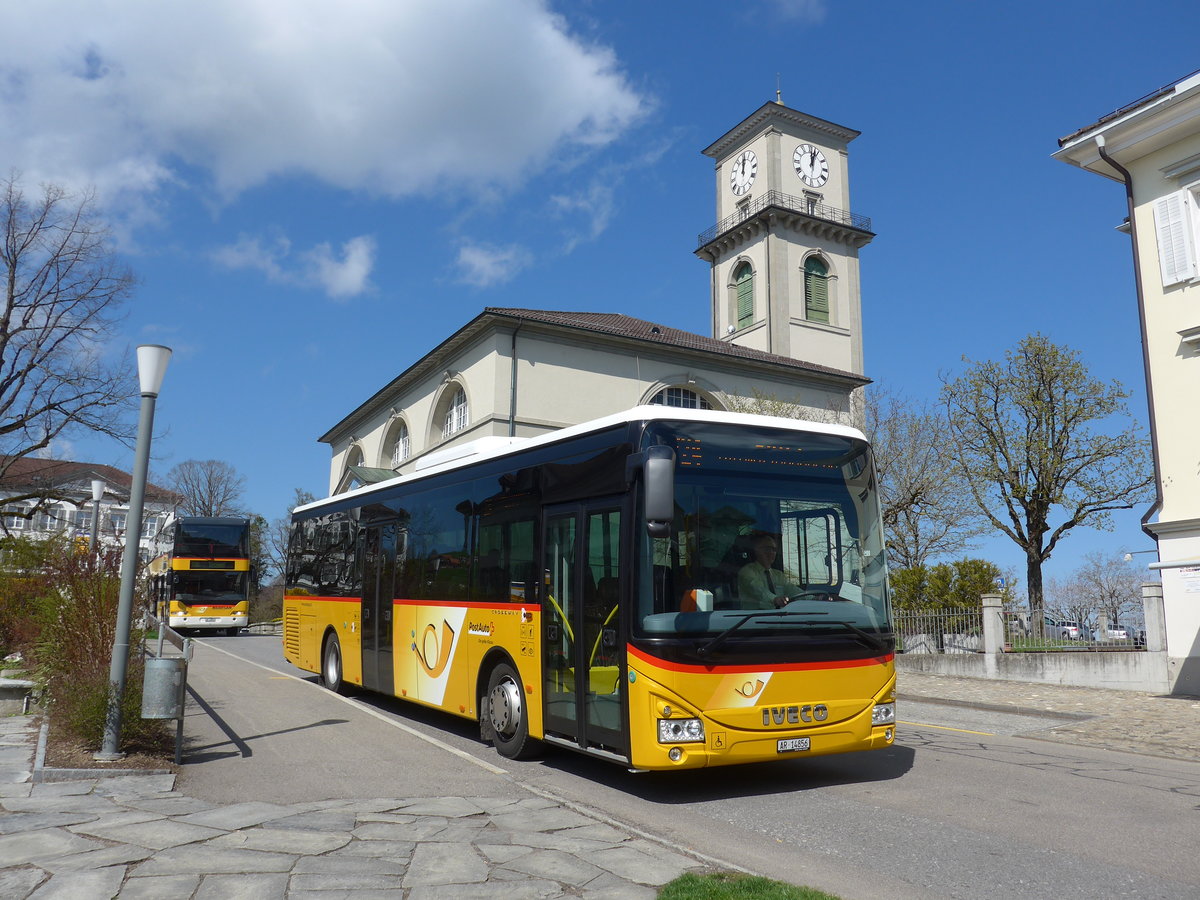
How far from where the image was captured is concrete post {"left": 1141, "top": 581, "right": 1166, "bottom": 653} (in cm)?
1731

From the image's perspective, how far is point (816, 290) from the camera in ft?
163

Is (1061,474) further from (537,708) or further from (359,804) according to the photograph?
(359,804)

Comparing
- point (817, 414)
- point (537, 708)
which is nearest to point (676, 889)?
point (537, 708)

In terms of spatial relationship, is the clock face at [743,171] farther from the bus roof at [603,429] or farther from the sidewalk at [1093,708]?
the bus roof at [603,429]

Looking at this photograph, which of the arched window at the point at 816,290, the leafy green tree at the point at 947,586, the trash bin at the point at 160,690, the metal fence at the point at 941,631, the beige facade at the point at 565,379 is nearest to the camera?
the trash bin at the point at 160,690

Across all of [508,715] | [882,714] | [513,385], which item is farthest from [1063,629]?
[513,385]

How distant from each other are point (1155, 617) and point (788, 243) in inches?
1352

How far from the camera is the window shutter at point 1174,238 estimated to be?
1814 cm

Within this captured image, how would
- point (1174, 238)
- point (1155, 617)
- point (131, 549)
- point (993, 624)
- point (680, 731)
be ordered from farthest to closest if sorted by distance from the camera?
1. point (993, 624)
2. point (1174, 238)
3. point (1155, 617)
4. point (131, 549)
5. point (680, 731)

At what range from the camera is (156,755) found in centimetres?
848

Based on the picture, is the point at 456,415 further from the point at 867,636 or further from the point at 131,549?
the point at 867,636

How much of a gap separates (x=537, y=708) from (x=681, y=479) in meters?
2.75

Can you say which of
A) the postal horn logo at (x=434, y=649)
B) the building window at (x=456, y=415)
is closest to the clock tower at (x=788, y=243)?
the building window at (x=456, y=415)

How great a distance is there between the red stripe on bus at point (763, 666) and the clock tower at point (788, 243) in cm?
4001
